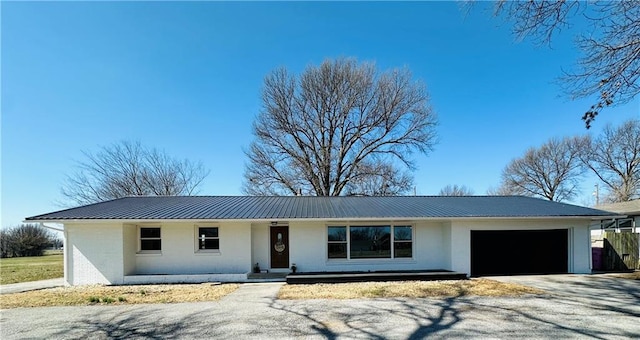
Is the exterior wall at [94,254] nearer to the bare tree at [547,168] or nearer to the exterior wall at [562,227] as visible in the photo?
the exterior wall at [562,227]

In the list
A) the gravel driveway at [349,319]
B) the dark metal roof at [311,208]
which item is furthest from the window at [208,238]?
the gravel driveway at [349,319]

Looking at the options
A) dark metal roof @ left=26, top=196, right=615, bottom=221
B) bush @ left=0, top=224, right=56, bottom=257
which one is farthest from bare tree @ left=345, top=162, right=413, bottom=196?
bush @ left=0, top=224, right=56, bottom=257

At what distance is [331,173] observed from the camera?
86.6 feet

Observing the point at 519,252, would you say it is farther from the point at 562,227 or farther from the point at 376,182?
Result: the point at 376,182

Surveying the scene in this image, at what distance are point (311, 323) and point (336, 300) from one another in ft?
7.03

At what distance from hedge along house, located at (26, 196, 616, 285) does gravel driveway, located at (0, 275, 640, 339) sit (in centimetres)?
388

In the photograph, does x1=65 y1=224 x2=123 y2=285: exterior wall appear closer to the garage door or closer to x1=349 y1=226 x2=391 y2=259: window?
x1=349 y1=226 x2=391 y2=259: window

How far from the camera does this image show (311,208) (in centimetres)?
1459

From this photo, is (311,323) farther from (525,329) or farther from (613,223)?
(613,223)

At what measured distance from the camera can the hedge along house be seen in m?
12.5

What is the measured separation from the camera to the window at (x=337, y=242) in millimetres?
13766

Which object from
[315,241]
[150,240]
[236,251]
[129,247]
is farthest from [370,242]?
[129,247]

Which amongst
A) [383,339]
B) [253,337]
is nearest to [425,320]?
[383,339]

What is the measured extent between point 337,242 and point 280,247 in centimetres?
222
